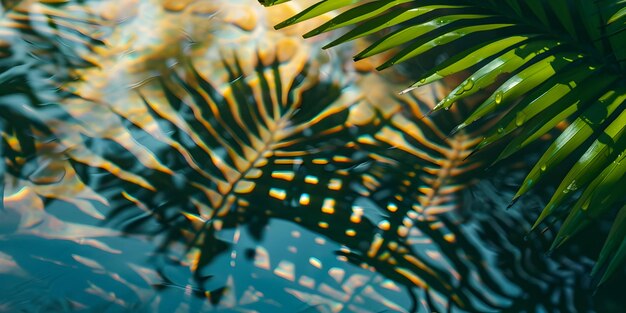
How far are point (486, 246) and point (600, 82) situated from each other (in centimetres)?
29

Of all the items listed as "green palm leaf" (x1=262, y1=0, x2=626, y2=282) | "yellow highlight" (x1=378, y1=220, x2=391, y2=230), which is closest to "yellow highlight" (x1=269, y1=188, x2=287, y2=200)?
"yellow highlight" (x1=378, y1=220, x2=391, y2=230)

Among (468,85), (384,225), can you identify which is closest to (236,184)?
(384,225)

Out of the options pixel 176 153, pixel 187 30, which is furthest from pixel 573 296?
pixel 187 30

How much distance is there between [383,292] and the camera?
110 centimetres

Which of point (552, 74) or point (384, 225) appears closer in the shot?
point (552, 74)

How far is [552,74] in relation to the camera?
3.51 ft

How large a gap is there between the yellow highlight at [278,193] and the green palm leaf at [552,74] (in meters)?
0.28

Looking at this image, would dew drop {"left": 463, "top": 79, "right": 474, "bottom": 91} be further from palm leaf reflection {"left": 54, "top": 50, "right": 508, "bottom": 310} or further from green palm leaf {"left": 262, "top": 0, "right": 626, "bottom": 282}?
palm leaf reflection {"left": 54, "top": 50, "right": 508, "bottom": 310}

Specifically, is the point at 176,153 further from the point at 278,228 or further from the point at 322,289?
the point at 322,289

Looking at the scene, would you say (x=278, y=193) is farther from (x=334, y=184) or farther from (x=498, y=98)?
(x=498, y=98)

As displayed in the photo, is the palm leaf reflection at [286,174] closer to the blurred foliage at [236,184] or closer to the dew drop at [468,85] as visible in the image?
the blurred foliage at [236,184]

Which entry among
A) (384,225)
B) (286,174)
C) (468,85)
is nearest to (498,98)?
(468,85)

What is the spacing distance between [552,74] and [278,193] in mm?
441

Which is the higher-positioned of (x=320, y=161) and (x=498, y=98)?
(x=498, y=98)
